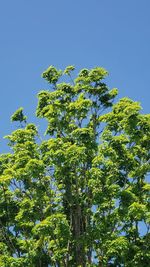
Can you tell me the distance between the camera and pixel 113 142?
27.9m

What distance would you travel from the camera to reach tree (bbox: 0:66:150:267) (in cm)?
2667

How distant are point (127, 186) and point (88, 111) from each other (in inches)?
224

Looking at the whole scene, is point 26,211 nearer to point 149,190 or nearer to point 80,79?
point 149,190

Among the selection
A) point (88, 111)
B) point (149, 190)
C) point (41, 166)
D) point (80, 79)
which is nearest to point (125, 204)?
point (149, 190)

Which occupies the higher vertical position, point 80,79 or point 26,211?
point 80,79

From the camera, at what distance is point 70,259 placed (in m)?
29.6

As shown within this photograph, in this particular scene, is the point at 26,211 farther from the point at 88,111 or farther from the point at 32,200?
the point at 88,111

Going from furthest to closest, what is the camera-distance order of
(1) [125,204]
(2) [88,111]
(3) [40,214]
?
1. (2) [88,111]
2. (3) [40,214]
3. (1) [125,204]

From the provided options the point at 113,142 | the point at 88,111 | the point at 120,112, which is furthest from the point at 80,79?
the point at 113,142

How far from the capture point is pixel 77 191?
97.0 ft

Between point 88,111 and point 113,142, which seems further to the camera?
point 88,111

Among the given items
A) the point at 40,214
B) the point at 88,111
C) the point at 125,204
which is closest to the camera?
the point at 125,204

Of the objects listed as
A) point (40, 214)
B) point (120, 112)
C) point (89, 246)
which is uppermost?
point (120, 112)

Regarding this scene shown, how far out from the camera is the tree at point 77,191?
26672mm
